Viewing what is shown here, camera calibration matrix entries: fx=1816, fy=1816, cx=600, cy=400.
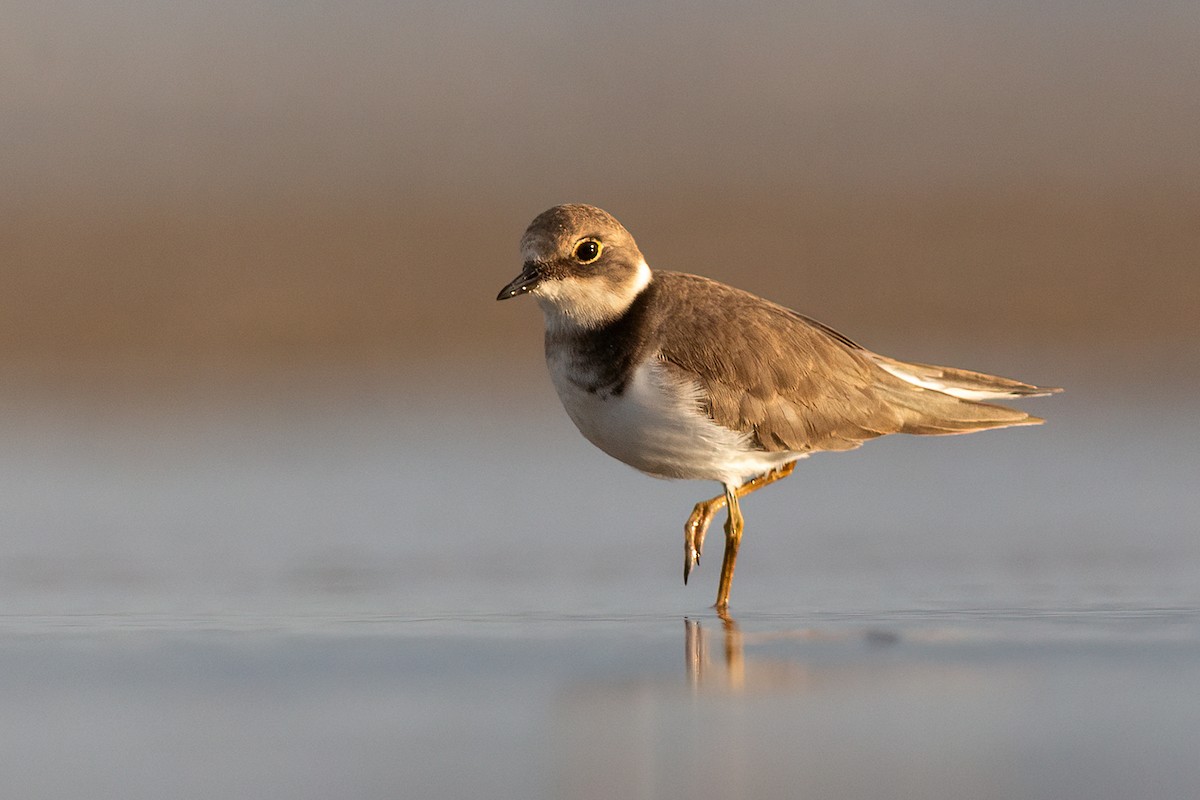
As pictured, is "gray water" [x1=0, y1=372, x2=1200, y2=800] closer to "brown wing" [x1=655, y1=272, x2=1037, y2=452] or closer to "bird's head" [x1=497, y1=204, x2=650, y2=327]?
"brown wing" [x1=655, y1=272, x2=1037, y2=452]

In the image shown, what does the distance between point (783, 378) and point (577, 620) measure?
138 centimetres

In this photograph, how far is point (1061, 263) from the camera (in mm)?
18453

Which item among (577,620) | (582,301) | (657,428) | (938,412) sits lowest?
(577,620)

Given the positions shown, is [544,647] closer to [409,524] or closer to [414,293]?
[409,524]

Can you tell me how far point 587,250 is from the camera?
271 inches

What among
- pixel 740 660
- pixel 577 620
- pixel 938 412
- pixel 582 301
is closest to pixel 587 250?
pixel 582 301

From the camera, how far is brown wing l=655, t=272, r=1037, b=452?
6.82 metres

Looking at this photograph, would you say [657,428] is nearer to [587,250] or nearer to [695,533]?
[695,533]

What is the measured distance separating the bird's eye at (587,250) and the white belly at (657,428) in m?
0.38

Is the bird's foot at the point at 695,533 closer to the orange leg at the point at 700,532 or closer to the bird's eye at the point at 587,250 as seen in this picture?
the orange leg at the point at 700,532

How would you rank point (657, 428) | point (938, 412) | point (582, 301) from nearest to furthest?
point (657, 428)
point (582, 301)
point (938, 412)

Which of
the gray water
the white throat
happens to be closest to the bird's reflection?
the gray water

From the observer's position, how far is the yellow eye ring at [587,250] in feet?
22.5

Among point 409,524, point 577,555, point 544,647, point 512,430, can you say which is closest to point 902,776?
point 544,647
